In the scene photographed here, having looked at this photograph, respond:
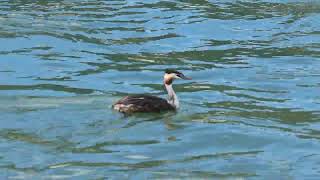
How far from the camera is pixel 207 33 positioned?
89.6 ft

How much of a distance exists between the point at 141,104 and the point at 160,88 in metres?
2.84

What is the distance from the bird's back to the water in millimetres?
161

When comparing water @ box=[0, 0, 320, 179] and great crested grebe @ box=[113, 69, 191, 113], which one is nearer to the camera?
water @ box=[0, 0, 320, 179]

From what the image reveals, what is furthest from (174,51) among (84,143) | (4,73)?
(84,143)

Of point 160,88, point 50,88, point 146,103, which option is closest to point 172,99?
point 146,103

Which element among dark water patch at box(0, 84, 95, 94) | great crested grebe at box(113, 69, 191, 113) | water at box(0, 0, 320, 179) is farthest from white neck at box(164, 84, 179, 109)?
dark water patch at box(0, 84, 95, 94)

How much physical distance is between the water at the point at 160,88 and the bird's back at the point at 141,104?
161mm

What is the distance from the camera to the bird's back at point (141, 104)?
18.1 metres

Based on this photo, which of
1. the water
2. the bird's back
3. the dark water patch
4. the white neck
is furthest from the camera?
the dark water patch

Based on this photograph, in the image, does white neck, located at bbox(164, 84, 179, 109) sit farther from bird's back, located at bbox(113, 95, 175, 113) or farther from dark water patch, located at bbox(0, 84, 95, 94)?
dark water patch, located at bbox(0, 84, 95, 94)

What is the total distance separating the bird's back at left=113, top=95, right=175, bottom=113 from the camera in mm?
18141

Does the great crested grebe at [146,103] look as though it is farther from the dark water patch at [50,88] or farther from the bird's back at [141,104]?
the dark water patch at [50,88]

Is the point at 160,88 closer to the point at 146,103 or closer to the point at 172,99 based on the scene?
the point at 172,99

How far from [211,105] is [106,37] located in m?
7.90
